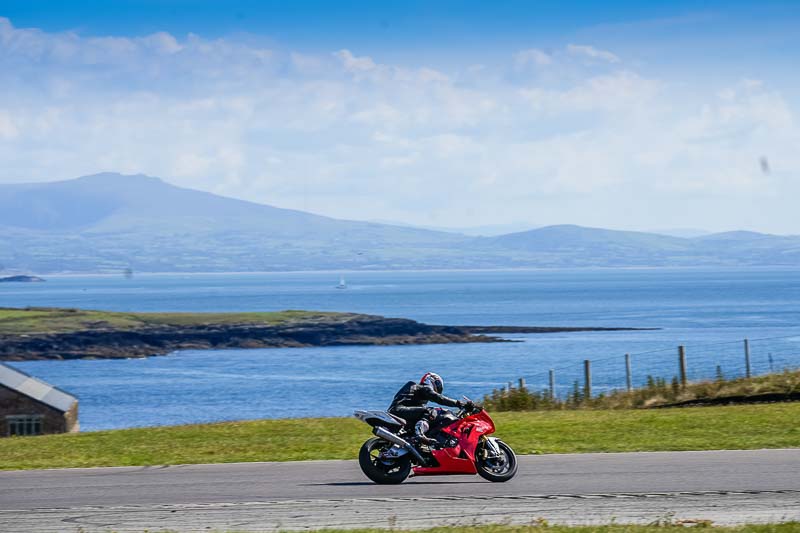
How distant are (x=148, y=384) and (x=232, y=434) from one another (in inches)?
2618

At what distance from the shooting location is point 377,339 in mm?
124688

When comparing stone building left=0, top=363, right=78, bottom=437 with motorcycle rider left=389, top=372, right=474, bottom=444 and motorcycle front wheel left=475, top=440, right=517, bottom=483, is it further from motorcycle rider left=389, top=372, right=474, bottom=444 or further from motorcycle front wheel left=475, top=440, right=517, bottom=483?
motorcycle front wheel left=475, top=440, right=517, bottom=483

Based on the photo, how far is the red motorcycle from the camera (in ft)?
45.3

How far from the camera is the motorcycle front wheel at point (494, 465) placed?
45.4 feet

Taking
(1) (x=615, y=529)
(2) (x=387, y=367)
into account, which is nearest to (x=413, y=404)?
(1) (x=615, y=529)

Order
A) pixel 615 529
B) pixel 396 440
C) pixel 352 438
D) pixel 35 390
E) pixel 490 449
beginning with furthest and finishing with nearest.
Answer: pixel 35 390 → pixel 352 438 → pixel 490 449 → pixel 396 440 → pixel 615 529

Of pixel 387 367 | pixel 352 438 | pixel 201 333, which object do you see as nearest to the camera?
pixel 352 438

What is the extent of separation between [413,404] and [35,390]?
40.5 m

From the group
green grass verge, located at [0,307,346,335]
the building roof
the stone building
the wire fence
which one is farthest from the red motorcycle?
green grass verge, located at [0,307,346,335]

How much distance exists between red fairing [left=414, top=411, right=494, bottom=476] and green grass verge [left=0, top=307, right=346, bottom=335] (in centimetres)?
12095

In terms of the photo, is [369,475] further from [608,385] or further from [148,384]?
[148,384]

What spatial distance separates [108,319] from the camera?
137 meters

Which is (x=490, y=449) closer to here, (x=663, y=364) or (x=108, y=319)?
(x=663, y=364)

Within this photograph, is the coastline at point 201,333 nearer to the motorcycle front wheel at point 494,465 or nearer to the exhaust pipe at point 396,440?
the motorcycle front wheel at point 494,465
